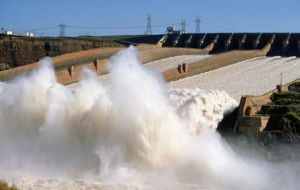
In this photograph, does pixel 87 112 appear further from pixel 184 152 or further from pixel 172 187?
pixel 172 187

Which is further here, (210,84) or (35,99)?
(210,84)

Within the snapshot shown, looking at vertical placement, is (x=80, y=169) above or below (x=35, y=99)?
below

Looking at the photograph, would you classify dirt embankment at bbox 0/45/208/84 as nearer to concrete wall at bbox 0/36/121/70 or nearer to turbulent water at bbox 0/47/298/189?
concrete wall at bbox 0/36/121/70

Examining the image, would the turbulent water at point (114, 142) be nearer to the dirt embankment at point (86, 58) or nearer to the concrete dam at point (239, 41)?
the dirt embankment at point (86, 58)

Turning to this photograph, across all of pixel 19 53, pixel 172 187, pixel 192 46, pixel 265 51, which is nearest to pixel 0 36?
pixel 19 53

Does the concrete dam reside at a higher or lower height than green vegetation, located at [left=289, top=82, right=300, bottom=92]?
higher

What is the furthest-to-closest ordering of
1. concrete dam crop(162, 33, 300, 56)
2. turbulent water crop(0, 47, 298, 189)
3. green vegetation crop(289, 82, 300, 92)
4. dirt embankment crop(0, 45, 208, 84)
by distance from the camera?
concrete dam crop(162, 33, 300, 56)
dirt embankment crop(0, 45, 208, 84)
green vegetation crop(289, 82, 300, 92)
turbulent water crop(0, 47, 298, 189)

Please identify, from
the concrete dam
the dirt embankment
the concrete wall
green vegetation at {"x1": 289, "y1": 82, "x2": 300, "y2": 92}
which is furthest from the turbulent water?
the concrete wall
